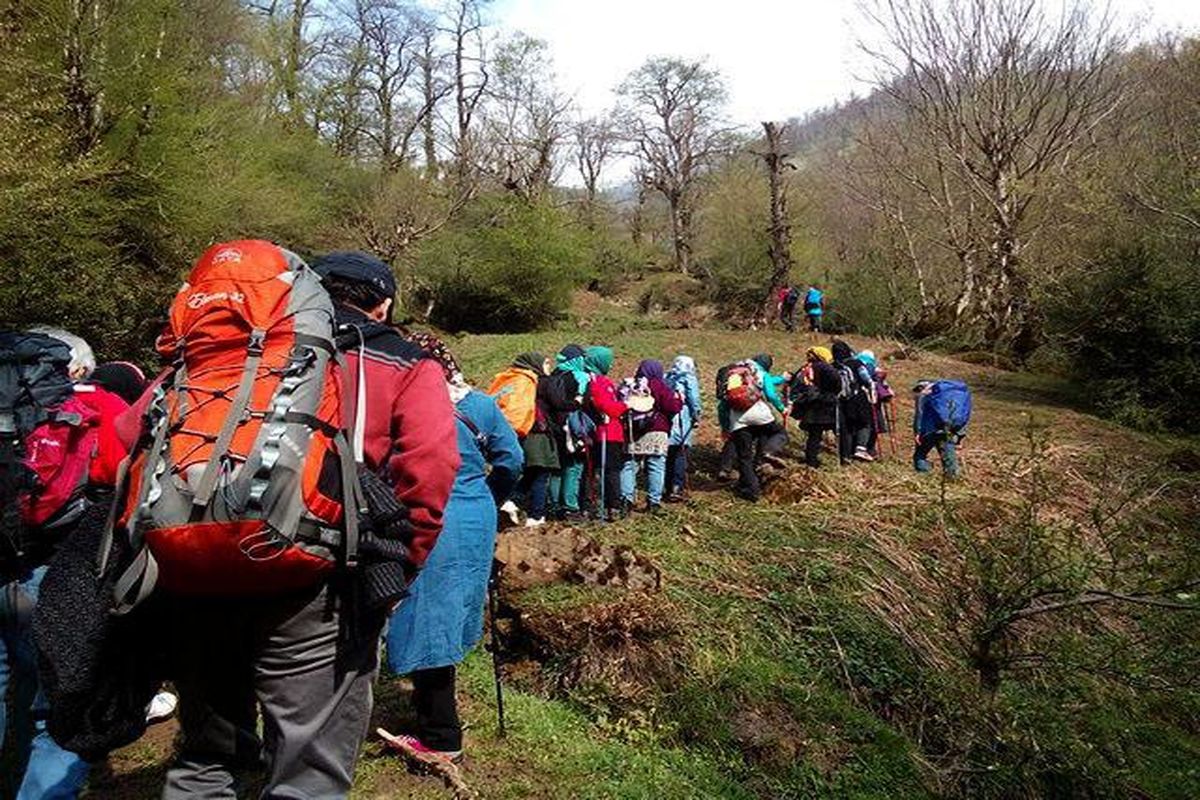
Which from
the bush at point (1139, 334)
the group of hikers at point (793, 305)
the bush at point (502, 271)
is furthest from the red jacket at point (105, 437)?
the bush at point (502, 271)

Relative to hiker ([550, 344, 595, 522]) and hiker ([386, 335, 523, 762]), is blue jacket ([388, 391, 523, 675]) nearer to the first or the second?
hiker ([386, 335, 523, 762])

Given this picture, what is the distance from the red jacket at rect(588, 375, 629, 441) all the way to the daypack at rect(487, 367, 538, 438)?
1647 mm

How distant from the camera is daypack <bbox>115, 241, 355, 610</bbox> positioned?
1.86m

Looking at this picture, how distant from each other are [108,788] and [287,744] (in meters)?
1.88

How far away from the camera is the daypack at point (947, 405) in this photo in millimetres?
9891

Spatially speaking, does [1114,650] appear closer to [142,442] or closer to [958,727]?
[958,727]

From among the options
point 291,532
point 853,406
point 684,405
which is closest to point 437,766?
point 291,532

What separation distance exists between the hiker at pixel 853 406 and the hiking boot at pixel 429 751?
7886 mm

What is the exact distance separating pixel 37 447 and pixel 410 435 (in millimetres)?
1582

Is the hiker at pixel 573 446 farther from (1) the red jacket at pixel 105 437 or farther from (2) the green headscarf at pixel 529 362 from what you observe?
(1) the red jacket at pixel 105 437

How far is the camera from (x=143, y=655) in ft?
7.26

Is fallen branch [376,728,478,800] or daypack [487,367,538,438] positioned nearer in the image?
fallen branch [376,728,478,800]

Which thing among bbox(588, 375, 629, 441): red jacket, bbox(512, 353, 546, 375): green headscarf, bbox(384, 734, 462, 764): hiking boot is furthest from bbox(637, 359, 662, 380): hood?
bbox(384, 734, 462, 764): hiking boot

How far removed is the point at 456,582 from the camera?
341cm
